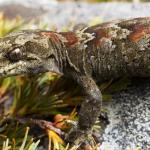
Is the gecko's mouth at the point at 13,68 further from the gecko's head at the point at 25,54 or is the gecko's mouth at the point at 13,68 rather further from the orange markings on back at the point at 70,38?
the orange markings on back at the point at 70,38

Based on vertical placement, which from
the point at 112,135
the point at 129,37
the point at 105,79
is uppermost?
the point at 129,37

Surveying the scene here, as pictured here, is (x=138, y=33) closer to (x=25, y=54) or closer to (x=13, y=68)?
(x=25, y=54)

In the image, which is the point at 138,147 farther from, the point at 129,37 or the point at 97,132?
the point at 129,37

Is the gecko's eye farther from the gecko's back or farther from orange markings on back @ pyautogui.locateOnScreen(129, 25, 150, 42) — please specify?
orange markings on back @ pyautogui.locateOnScreen(129, 25, 150, 42)

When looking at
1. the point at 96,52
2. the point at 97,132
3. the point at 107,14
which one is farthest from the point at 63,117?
the point at 107,14

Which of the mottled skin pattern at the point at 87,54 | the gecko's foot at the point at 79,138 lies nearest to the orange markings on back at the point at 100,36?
the mottled skin pattern at the point at 87,54

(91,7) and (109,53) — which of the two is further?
(91,7)
